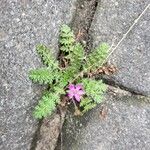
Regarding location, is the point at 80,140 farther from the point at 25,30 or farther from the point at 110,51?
the point at 25,30

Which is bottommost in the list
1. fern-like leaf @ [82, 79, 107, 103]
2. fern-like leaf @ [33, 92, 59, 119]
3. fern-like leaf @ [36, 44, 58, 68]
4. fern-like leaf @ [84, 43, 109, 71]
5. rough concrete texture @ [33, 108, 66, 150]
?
rough concrete texture @ [33, 108, 66, 150]

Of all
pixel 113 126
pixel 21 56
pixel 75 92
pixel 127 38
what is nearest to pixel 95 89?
pixel 75 92

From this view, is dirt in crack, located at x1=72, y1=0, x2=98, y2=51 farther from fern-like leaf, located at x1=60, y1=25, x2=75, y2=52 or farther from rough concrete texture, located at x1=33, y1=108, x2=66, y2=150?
rough concrete texture, located at x1=33, y1=108, x2=66, y2=150

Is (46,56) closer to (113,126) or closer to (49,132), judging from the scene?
(49,132)

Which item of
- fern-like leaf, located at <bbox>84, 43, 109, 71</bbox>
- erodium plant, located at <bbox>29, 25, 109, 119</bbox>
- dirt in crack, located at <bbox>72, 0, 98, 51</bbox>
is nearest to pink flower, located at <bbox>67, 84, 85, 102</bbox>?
erodium plant, located at <bbox>29, 25, 109, 119</bbox>

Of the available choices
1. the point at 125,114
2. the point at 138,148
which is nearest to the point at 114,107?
the point at 125,114

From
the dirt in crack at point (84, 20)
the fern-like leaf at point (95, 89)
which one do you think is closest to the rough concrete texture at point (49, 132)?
the fern-like leaf at point (95, 89)

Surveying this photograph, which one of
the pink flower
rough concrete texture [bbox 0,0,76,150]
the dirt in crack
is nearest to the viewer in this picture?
rough concrete texture [bbox 0,0,76,150]
